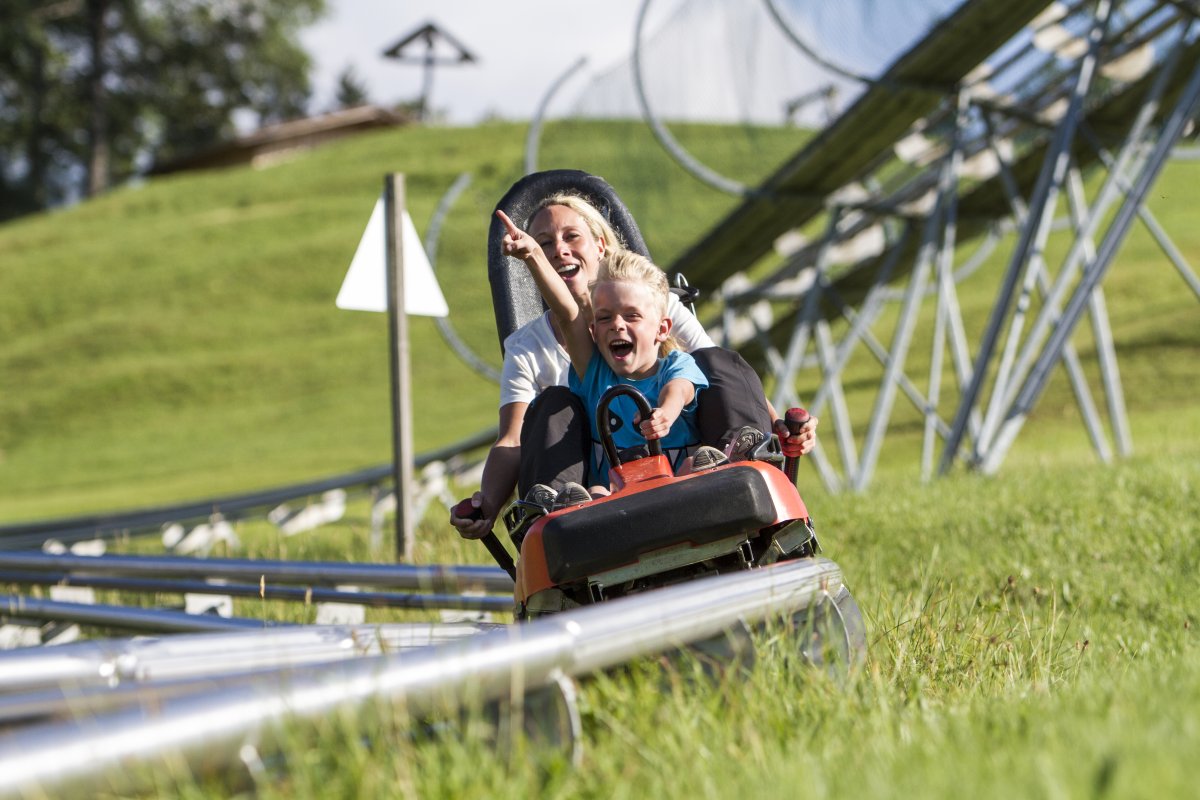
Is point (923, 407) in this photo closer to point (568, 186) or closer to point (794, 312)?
point (794, 312)

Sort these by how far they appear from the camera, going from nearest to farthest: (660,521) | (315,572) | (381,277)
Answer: (660,521)
(315,572)
(381,277)

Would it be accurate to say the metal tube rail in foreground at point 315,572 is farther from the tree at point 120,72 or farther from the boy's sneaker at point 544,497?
the tree at point 120,72

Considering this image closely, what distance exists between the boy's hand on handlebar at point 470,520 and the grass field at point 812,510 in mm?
1149

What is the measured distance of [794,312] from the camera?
14156 mm

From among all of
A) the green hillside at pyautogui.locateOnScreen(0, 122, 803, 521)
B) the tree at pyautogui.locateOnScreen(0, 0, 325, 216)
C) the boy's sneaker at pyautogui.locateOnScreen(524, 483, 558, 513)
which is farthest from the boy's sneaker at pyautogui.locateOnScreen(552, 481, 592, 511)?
the tree at pyautogui.locateOnScreen(0, 0, 325, 216)

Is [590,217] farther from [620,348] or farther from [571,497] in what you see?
[571,497]

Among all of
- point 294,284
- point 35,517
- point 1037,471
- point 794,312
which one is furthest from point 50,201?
point 1037,471

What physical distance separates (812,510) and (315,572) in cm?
304

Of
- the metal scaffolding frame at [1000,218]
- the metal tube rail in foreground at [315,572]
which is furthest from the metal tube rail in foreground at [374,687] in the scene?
the metal scaffolding frame at [1000,218]

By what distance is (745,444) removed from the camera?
3.51 meters

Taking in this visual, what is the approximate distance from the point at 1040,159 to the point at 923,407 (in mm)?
2537

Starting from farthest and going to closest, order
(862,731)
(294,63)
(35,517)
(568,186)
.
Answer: (294,63) → (35,517) → (568,186) → (862,731)

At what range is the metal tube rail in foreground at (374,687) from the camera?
1.69 meters

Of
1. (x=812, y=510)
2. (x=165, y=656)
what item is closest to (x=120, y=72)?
(x=812, y=510)
